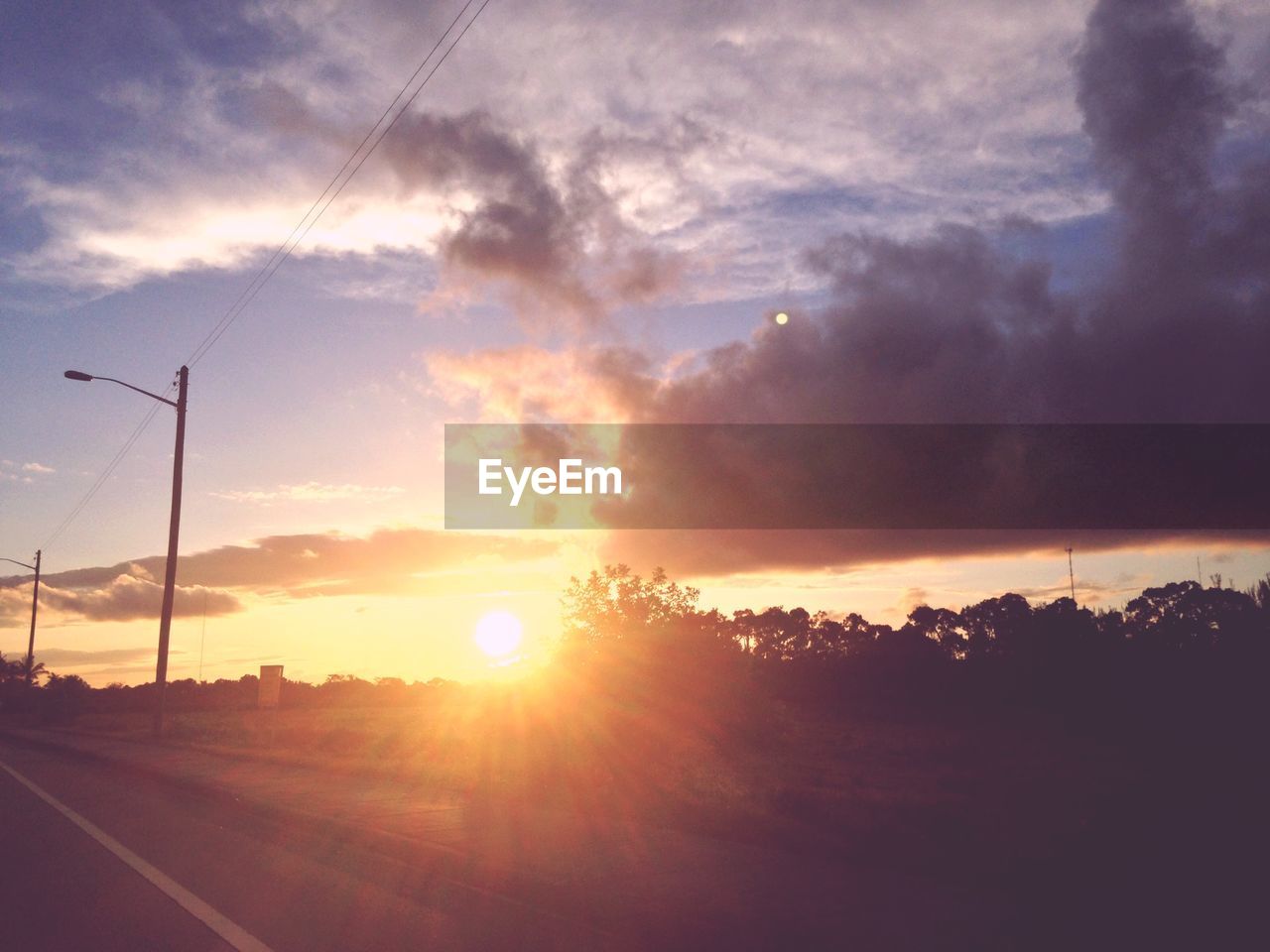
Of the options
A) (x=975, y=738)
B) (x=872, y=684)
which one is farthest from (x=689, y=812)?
(x=872, y=684)

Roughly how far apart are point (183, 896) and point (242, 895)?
0.51 meters

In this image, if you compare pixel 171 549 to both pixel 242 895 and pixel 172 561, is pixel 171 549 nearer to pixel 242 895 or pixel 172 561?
pixel 172 561

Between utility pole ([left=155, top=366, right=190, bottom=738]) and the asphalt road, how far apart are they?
15987 mm

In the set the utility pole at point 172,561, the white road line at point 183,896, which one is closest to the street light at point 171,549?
the utility pole at point 172,561

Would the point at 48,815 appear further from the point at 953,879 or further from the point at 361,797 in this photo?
the point at 953,879

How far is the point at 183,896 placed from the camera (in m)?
8.53

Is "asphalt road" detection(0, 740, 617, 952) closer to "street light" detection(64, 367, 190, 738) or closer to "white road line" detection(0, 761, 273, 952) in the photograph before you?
"white road line" detection(0, 761, 273, 952)

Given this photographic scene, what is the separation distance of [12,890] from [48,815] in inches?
271

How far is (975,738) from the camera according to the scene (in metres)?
59.2

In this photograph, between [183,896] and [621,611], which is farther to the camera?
[621,611]

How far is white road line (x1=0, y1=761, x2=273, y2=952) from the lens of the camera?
6.97 meters

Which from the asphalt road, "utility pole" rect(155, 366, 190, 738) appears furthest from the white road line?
"utility pole" rect(155, 366, 190, 738)

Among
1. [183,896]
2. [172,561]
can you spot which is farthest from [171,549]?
[183,896]

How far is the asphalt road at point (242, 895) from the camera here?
7031 mm
